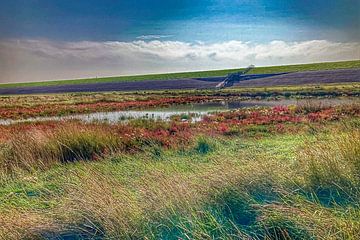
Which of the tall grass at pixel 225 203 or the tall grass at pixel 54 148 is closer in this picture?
the tall grass at pixel 225 203

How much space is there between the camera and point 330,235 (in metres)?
3.22

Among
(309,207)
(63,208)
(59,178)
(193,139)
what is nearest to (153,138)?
(193,139)

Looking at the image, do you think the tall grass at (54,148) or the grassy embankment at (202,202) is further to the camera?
the tall grass at (54,148)

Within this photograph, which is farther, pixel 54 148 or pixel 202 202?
pixel 54 148

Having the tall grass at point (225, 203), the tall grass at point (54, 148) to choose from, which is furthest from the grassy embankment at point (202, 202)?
the tall grass at point (54, 148)

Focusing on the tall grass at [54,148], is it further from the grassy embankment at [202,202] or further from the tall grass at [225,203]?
the tall grass at [225,203]

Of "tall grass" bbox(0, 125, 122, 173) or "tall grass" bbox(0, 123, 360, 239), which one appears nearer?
"tall grass" bbox(0, 123, 360, 239)

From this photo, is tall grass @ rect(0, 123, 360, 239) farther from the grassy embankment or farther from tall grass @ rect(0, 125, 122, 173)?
tall grass @ rect(0, 125, 122, 173)

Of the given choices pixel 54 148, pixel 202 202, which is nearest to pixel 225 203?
pixel 202 202

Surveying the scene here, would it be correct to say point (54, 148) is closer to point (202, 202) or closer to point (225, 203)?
point (202, 202)

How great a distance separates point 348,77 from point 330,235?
6176cm

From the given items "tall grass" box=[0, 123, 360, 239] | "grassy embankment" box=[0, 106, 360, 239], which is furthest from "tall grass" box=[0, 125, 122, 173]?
"tall grass" box=[0, 123, 360, 239]

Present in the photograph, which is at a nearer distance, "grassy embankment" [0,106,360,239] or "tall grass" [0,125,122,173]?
"grassy embankment" [0,106,360,239]

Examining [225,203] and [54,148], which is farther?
[54,148]
